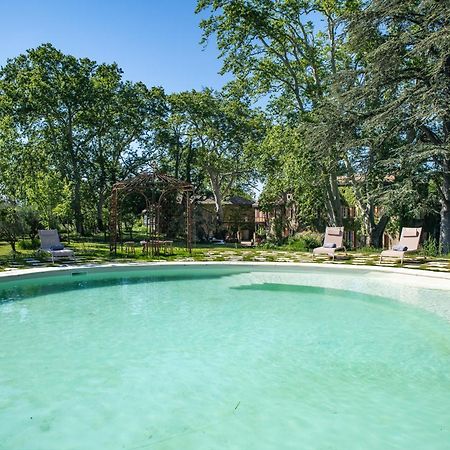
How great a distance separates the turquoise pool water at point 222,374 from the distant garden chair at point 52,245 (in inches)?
201

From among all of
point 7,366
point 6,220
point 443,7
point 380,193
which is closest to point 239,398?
point 7,366

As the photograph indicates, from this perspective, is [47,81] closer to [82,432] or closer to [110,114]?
[110,114]

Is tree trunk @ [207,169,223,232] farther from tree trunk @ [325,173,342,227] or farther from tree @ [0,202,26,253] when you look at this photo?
tree @ [0,202,26,253]

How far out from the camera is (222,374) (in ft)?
17.3

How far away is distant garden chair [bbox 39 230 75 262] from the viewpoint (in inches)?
588

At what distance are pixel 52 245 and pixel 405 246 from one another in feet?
42.2

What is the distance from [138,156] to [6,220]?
18437mm

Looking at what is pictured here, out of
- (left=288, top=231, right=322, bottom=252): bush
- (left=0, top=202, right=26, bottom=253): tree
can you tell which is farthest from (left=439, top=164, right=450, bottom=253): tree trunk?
(left=0, top=202, right=26, bottom=253): tree

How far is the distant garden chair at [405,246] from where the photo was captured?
14.7 m

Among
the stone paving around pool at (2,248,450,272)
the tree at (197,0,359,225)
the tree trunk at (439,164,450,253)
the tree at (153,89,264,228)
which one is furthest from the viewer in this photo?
the tree at (153,89,264,228)

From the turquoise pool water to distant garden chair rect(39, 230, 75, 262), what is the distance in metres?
5.12

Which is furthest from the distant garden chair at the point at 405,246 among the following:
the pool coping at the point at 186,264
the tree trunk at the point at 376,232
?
the tree trunk at the point at 376,232

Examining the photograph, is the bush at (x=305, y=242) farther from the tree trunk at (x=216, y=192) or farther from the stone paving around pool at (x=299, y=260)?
the tree trunk at (x=216, y=192)

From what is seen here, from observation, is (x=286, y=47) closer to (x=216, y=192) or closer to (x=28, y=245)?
(x=216, y=192)
